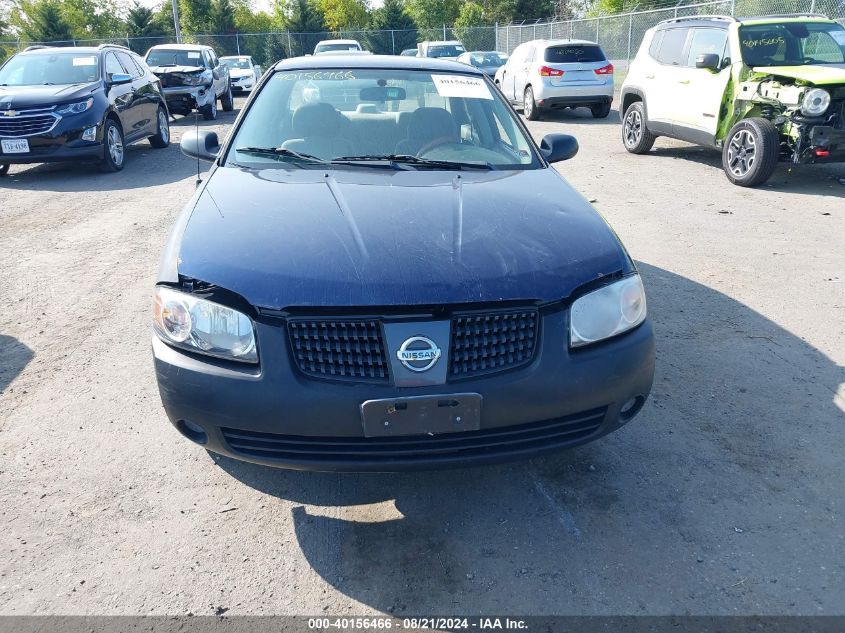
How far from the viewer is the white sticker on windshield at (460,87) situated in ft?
13.9

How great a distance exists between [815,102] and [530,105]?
334 inches

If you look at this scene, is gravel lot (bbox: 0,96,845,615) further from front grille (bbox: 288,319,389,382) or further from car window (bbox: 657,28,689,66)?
car window (bbox: 657,28,689,66)

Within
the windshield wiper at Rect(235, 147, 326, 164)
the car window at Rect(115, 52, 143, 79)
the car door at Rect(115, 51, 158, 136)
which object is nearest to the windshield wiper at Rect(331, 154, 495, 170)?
the windshield wiper at Rect(235, 147, 326, 164)

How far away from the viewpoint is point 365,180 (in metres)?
3.36

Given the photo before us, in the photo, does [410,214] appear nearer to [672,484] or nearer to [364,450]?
[364,450]

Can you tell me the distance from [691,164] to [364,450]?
943cm

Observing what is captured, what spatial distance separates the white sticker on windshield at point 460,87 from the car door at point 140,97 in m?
8.19

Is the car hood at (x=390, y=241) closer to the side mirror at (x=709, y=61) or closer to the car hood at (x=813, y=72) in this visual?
the car hood at (x=813, y=72)

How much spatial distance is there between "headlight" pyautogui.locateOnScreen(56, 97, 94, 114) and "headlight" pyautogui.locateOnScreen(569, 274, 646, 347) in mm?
8958

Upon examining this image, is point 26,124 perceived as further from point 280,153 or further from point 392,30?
point 392,30

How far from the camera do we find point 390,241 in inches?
105

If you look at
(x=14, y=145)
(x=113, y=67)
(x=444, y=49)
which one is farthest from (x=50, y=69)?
(x=444, y=49)

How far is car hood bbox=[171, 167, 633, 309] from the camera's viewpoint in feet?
7.91

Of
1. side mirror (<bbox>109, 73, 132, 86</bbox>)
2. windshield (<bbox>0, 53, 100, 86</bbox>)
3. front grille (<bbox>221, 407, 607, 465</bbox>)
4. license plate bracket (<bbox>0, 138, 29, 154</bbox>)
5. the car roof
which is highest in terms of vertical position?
windshield (<bbox>0, 53, 100, 86</bbox>)
